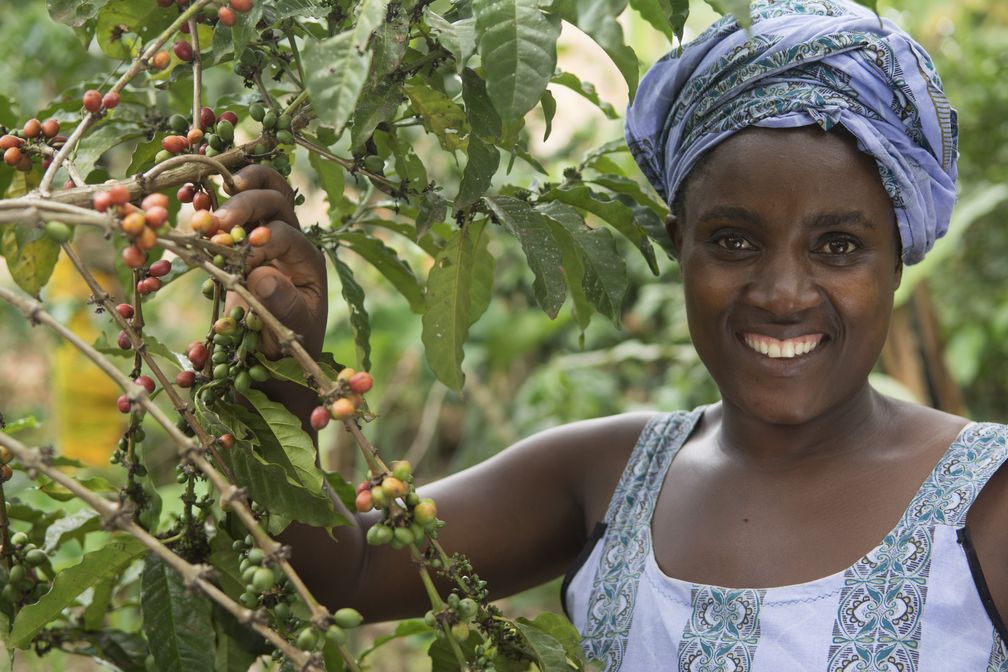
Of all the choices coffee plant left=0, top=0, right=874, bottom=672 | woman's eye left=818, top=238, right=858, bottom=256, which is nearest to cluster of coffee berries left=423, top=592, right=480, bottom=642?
coffee plant left=0, top=0, right=874, bottom=672

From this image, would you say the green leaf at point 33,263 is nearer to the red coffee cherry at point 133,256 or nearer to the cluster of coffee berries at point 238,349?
the cluster of coffee berries at point 238,349

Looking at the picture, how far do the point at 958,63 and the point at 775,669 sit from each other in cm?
415

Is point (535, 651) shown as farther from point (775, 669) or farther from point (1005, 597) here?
point (1005, 597)

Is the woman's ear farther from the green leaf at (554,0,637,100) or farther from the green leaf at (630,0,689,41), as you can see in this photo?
the green leaf at (554,0,637,100)

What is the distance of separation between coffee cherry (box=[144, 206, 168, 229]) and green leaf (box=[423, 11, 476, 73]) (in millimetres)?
326

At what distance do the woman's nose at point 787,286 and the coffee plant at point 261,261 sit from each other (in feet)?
0.55

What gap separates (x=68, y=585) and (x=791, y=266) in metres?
1.04

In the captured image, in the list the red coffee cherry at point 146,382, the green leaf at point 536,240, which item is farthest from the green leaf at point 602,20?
the red coffee cherry at point 146,382

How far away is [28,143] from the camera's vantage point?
4.03 ft

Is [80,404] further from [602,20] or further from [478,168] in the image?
[602,20]

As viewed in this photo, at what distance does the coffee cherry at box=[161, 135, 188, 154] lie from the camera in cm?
121

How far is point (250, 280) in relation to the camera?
124 cm

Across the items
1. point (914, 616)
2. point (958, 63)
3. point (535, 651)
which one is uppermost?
point (958, 63)

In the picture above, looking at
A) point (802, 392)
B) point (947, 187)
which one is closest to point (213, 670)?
point (802, 392)
